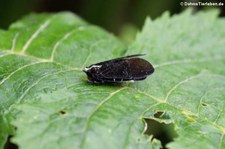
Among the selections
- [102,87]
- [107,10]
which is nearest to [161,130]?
[107,10]

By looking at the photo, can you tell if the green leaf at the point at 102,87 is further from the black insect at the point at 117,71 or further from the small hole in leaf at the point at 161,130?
the small hole in leaf at the point at 161,130

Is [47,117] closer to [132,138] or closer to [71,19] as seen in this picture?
[132,138]

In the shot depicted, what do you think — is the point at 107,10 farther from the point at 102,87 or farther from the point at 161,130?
the point at 102,87

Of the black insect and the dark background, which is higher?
the black insect

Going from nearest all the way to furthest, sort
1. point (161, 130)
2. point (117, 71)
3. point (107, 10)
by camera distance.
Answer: point (117, 71) < point (161, 130) < point (107, 10)

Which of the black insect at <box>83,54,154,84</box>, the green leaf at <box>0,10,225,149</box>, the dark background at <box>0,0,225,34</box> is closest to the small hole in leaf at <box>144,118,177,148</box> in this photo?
the green leaf at <box>0,10,225,149</box>

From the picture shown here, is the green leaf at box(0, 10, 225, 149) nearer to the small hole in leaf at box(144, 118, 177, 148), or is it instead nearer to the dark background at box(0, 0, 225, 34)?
the small hole in leaf at box(144, 118, 177, 148)
